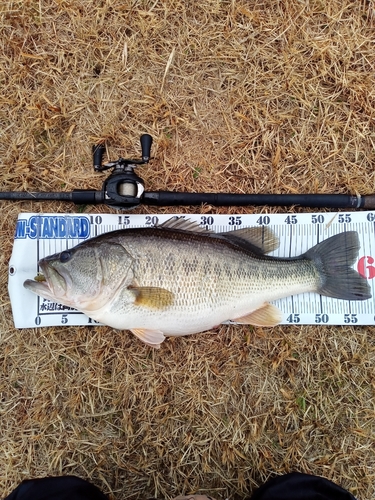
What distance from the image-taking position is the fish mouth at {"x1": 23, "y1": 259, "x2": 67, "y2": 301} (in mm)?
2260

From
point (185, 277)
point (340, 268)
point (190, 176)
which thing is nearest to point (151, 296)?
point (185, 277)

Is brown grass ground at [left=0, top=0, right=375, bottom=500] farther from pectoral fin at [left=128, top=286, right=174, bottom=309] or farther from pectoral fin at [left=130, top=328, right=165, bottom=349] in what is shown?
pectoral fin at [left=128, top=286, right=174, bottom=309]

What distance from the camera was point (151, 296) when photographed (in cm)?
226

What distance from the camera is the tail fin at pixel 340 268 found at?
2486 millimetres

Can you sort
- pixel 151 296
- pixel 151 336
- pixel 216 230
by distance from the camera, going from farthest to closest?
pixel 216 230 → pixel 151 336 → pixel 151 296

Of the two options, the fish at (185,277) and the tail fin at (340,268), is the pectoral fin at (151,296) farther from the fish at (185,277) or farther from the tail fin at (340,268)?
the tail fin at (340,268)

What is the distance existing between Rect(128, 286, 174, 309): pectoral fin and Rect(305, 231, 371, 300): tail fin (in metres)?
0.90

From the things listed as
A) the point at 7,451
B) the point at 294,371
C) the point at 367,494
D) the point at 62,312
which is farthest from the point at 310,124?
the point at 7,451

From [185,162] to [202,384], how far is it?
4.66ft

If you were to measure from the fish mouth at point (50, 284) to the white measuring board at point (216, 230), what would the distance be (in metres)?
0.28

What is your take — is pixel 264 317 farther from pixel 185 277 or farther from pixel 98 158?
pixel 98 158

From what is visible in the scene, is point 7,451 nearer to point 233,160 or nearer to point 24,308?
point 24,308

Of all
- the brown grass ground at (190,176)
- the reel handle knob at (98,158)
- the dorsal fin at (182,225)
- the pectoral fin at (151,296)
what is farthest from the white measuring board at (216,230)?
the pectoral fin at (151,296)

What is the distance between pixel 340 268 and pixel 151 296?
1152 mm
